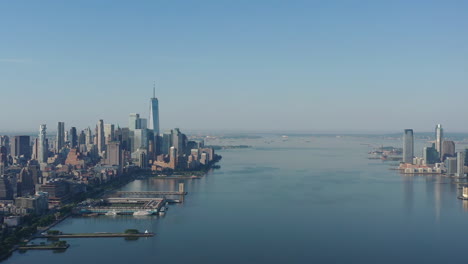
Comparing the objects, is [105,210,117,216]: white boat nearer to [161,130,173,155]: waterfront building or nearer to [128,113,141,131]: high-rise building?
[161,130,173,155]: waterfront building

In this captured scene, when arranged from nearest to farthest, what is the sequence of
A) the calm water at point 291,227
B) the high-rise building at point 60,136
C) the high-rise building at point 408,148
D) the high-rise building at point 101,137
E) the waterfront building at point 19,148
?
1. the calm water at point 291,227
2. the high-rise building at point 408,148
3. the waterfront building at point 19,148
4. the high-rise building at point 60,136
5. the high-rise building at point 101,137

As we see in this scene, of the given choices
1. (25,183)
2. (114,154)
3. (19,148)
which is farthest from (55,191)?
(19,148)

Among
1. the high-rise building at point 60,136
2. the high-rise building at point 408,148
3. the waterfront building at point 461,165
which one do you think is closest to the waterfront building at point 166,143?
the high-rise building at point 60,136

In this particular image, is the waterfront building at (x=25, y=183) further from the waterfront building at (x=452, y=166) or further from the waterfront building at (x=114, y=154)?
the waterfront building at (x=452, y=166)

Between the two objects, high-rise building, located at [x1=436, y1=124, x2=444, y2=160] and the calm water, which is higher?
high-rise building, located at [x1=436, y1=124, x2=444, y2=160]

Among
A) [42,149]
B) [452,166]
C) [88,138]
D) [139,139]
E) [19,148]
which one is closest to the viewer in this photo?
[452,166]

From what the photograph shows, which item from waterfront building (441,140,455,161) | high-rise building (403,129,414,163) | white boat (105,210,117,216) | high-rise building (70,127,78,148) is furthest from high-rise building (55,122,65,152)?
waterfront building (441,140,455,161)

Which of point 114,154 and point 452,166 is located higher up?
point 114,154

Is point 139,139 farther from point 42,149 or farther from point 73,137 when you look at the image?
point 42,149

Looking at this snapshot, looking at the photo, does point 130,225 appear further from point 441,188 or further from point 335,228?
point 441,188
